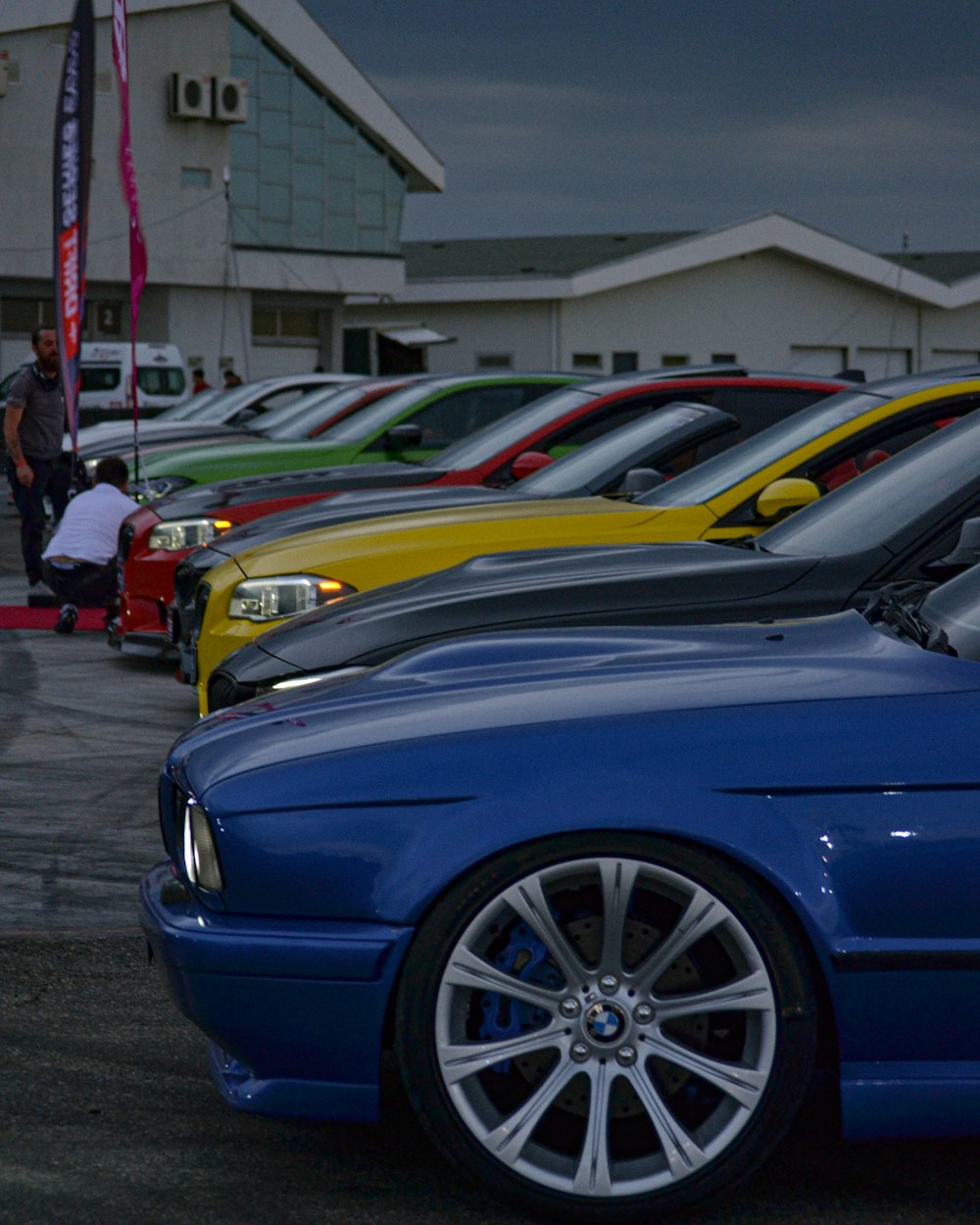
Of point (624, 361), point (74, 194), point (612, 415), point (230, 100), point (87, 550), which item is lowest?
point (87, 550)

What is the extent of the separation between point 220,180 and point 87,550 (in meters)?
36.4

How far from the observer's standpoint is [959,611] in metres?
3.91

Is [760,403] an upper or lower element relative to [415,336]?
lower

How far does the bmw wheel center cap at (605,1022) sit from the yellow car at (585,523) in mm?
3831

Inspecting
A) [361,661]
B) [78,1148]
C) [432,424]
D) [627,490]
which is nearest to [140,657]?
[432,424]

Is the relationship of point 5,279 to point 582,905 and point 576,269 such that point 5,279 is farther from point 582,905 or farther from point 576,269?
point 582,905

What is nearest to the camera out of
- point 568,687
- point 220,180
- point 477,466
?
point 568,687

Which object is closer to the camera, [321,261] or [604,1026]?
[604,1026]

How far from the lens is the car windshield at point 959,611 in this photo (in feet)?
12.0

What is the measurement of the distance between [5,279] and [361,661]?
40.7 metres

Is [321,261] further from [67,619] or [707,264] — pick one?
[67,619]

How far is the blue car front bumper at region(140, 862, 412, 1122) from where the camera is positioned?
3.21m

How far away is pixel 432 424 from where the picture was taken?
1377cm

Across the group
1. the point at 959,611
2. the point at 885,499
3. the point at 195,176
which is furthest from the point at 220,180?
the point at 959,611
